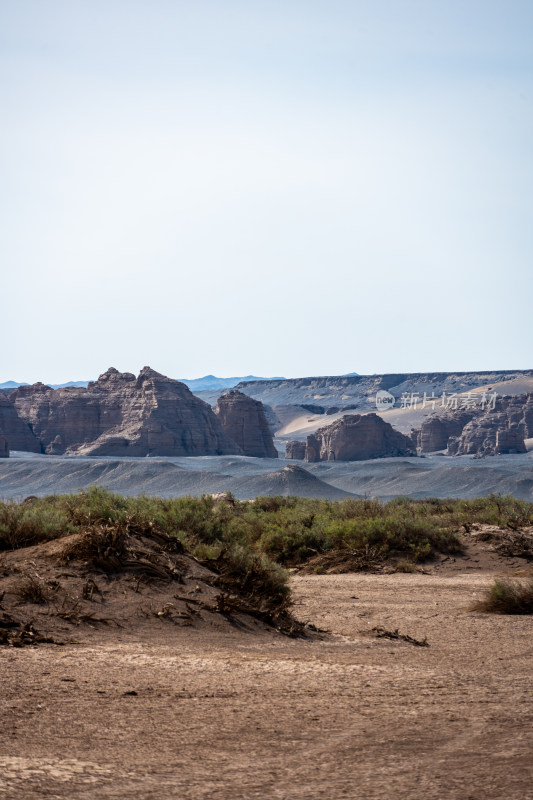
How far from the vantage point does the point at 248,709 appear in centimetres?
501

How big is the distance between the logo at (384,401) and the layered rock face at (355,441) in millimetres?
91258

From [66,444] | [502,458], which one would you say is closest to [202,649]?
[66,444]

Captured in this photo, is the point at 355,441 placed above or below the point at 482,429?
below

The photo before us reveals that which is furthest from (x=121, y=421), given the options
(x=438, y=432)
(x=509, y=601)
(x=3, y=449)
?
(x=509, y=601)

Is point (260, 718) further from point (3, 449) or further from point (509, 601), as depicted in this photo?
point (3, 449)

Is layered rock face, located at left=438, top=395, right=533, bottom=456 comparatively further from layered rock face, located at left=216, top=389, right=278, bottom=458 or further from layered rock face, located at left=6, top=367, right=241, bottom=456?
layered rock face, located at left=6, top=367, right=241, bottom=456

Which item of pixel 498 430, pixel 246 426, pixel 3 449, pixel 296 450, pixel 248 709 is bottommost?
pixel 296 450

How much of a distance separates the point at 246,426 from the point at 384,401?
102586mm

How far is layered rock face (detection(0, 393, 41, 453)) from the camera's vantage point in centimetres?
8312

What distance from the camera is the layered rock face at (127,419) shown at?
263ft

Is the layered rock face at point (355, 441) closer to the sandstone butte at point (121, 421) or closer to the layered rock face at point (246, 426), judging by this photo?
the layered rock face at point (246, 426)

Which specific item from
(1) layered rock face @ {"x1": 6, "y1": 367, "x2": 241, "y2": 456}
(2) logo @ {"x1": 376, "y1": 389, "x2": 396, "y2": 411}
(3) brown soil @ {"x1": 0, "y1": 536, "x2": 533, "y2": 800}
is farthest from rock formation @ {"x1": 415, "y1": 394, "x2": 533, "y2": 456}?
(3) brown soil @ {"x1": 0, "y1": 536, "x2": 533, "y2": 800}

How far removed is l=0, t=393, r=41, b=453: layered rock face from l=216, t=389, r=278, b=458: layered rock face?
68.3ft

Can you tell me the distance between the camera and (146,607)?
7.60 metres
